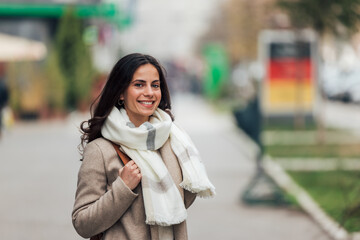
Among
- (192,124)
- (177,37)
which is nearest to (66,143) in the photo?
(192,124)

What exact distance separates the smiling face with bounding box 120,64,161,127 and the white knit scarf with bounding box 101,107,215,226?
2.1 inches

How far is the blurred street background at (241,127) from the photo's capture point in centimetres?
774

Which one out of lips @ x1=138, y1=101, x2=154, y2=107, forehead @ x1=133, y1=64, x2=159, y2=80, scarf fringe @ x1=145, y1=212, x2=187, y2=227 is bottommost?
scarf fringe @ x1=145, y1=212, x2=187, y2=227

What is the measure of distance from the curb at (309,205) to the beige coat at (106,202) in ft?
10.7

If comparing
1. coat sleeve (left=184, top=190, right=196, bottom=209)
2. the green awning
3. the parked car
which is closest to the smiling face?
coat sleeve (left=184, top=190, right=196, bottom=209)

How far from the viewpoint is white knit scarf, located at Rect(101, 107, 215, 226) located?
2.82 m

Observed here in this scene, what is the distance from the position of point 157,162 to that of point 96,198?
0.27 m

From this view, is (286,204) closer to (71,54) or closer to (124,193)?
(124,193)

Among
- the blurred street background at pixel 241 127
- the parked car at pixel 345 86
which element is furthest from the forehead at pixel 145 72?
the parked car at pixel 345 86

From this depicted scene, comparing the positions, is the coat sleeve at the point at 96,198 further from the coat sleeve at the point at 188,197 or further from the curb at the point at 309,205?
the curb at the point at 309,205

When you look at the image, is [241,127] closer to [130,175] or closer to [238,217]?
[238,217]

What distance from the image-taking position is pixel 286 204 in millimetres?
8625

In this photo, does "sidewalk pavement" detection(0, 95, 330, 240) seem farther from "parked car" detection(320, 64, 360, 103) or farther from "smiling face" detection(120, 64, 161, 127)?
"parked car" detection(320, 64, 360, 103)

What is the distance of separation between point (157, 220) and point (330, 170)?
8655 mm
